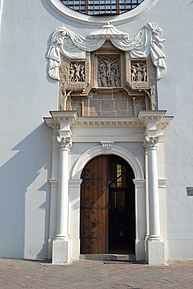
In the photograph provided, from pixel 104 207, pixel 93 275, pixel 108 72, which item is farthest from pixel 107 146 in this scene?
pixel 93 275

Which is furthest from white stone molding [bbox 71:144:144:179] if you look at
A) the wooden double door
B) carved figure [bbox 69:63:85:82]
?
carved figure [bbox 69:63:85:82]

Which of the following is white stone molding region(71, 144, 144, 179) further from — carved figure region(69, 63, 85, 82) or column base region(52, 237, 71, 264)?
carved figure region(69, 63, 85, 82)

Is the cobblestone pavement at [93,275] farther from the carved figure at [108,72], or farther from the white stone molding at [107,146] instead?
the carved figure at [108,72]

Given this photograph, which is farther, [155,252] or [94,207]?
[94,207]

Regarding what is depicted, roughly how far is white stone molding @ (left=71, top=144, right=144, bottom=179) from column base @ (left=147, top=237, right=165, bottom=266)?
6.06ft

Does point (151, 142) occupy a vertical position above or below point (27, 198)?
above

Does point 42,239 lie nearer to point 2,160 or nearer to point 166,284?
point 2,160

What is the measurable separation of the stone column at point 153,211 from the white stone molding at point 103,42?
264cm

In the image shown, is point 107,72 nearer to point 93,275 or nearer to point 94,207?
point 94,207

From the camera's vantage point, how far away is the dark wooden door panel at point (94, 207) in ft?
32.2

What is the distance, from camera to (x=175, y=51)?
10.8m

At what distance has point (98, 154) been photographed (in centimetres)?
1016

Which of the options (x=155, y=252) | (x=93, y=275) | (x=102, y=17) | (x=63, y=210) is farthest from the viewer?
(x=102, y=17)

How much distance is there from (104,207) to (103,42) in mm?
5028
